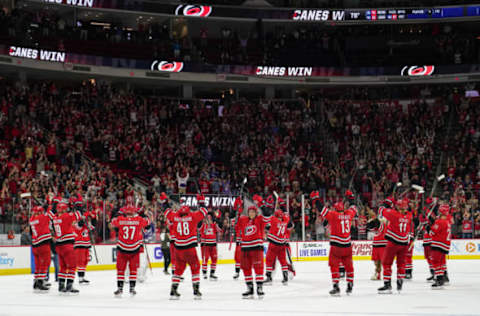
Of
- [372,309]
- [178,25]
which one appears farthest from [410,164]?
[372,309]

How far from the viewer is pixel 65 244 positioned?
49.4 ft

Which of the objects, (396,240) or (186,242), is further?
(396,240)

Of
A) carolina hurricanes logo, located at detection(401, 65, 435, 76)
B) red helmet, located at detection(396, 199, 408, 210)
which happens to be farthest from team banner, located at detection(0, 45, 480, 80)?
red helmet, located at detection(396, 199, 408, 210)

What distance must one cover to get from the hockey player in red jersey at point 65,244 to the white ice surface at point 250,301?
0.39 m

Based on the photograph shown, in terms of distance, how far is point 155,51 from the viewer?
3700 centimetres

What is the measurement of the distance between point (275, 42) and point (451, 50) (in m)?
9.91

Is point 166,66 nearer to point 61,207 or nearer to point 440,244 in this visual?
point 61,207

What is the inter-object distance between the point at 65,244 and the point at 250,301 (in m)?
4.12

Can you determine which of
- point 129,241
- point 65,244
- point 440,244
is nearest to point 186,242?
point 129,241

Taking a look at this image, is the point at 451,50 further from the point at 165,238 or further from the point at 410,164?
the point at 165,238

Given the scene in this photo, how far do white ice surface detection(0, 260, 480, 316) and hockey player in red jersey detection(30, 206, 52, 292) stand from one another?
36 centimetres

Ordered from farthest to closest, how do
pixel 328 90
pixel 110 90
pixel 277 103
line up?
pixel 328 90 < pixel 277 103 < pixel 110 90

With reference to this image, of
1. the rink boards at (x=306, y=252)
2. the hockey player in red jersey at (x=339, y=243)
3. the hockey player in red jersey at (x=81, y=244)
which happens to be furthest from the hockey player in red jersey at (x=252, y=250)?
the rink boards at (x=306, y=252)

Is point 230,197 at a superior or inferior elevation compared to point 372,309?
superior
